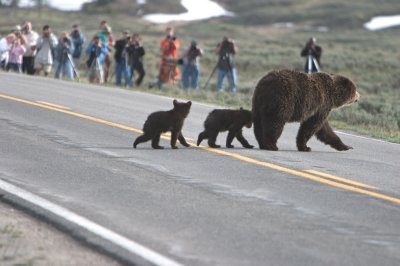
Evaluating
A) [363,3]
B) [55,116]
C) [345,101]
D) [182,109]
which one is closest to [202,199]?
[182,109]

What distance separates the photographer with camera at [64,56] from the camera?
107ft

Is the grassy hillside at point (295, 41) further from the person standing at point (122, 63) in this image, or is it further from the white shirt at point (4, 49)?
the white shirt at point (4, 49)

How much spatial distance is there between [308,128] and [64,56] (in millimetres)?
19344

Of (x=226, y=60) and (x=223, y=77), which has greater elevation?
(x=226, y=60)

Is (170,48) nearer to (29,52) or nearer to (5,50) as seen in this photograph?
(29,52)

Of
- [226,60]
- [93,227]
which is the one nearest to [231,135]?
[93,227]

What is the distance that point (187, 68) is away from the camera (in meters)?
33.4

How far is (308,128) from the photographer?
14.2 meters

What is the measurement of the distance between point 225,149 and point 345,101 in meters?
1.93

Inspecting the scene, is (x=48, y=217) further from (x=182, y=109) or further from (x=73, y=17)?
(x=73, y=17)

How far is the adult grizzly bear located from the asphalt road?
0.29 metres

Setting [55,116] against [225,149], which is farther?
[55,116]

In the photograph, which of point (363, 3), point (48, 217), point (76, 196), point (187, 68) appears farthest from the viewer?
point (363, 3)

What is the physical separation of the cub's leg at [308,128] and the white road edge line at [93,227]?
16.4 ft
